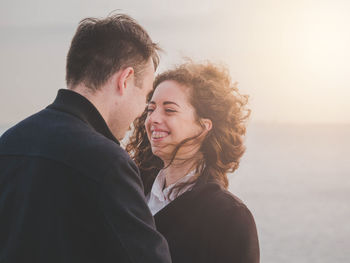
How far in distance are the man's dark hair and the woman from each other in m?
0.53

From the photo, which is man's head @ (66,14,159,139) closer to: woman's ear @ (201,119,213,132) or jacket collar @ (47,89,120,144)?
jacket collar @ (47,89,120,144)

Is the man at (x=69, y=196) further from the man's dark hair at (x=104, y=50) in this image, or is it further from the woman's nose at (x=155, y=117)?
the woman's nose at (x=155, y=117)

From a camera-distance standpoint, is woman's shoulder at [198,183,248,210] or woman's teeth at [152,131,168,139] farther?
woman's teeth at [152,131,168,139]

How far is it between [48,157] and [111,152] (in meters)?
0.15

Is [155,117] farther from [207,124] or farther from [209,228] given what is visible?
[209,228]

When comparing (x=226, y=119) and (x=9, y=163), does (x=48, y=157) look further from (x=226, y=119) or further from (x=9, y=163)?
(x=226, y=119)

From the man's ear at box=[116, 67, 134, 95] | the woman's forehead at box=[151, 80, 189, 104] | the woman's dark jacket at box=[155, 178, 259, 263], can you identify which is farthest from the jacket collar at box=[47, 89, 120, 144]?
the woman's forehead at box=[151, 80, 189, 104]

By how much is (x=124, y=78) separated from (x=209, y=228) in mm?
708

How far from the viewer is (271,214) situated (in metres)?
17.3

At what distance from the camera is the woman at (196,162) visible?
1.46 meters

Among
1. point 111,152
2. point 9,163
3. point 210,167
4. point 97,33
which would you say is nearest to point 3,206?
point 9,163

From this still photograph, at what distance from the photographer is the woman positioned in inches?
57.3

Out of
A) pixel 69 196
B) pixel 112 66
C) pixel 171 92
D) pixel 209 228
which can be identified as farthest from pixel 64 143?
pixel 171 92

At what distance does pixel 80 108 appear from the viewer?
3.23 ft
